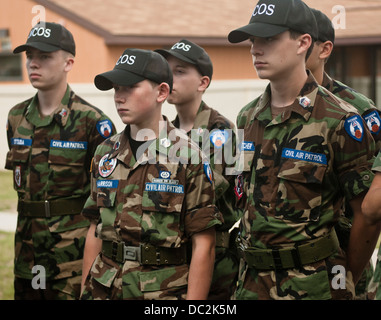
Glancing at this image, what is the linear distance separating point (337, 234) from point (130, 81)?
1.39m

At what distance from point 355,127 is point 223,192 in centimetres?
132

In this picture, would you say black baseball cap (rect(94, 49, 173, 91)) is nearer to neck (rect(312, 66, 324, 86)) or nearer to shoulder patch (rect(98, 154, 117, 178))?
shoulder patch (rect(98, 154, 117, 178))

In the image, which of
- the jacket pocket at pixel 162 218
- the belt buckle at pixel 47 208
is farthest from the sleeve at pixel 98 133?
the jacket pocket at pixel 162 218

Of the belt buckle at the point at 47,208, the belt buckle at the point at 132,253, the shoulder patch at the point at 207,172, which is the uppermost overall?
the shoulder patch at the point at 207,172

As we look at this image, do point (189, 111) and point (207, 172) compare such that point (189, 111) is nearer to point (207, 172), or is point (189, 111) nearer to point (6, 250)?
point (207, 172)

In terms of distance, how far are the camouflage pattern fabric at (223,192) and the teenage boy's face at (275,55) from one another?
119 centimetres

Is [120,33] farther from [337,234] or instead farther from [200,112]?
[337,234]

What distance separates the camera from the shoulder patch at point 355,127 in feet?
11.2

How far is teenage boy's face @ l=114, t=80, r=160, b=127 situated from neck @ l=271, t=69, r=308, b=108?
2.12 feet

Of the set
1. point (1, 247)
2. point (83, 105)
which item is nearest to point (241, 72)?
point (1, 247)

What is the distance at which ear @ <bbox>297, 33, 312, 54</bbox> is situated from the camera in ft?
11.6

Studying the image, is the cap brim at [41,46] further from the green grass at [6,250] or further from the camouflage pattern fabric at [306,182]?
the green grass at [6,250]

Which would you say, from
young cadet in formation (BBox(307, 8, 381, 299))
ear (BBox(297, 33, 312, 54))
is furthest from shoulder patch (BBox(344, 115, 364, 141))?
young cadet in formation (BBox(307, 8, 381, 299))

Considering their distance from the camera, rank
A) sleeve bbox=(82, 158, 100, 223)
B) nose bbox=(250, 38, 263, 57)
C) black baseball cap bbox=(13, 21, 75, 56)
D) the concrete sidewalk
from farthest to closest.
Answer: the concrete sidewalk → black baseball cap bbox=(13, 21, 75, 56) → sleeve bbox=(82, 158, 100, 223) → nose bbox=(250, 38, 263, 57)
